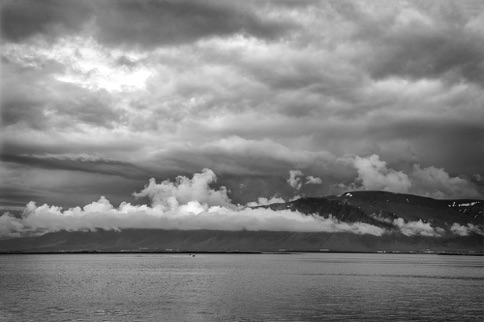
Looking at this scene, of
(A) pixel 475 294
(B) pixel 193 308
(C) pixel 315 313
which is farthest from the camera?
(A) pixel 475 294

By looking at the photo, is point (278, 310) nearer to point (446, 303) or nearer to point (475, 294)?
point (446, 303)

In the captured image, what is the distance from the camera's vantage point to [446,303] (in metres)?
109

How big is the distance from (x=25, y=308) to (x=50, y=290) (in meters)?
39.8

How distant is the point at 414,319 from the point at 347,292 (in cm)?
4575

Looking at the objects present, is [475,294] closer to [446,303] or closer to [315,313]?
[446,303]

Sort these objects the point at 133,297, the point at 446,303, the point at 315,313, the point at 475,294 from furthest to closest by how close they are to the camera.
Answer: the point at 475,294 < the point at 133,297 < the point at 446,303 < the point at 315,313

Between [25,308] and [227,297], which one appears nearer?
[25,308]

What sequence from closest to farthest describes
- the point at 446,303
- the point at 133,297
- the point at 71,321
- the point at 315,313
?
the point at 71,321, the point at 315,313, the point at 446,303, the point at 133,297

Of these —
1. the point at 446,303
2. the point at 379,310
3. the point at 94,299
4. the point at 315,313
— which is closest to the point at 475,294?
the point at 446,303

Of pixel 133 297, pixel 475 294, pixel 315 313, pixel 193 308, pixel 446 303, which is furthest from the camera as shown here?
pixel 475 294

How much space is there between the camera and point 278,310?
314 feet

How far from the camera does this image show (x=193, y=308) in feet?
325

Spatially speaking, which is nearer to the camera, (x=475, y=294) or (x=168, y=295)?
(x=168, y=295)

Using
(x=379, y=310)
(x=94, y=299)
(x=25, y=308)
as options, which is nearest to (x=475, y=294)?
(x=379, y=310)
